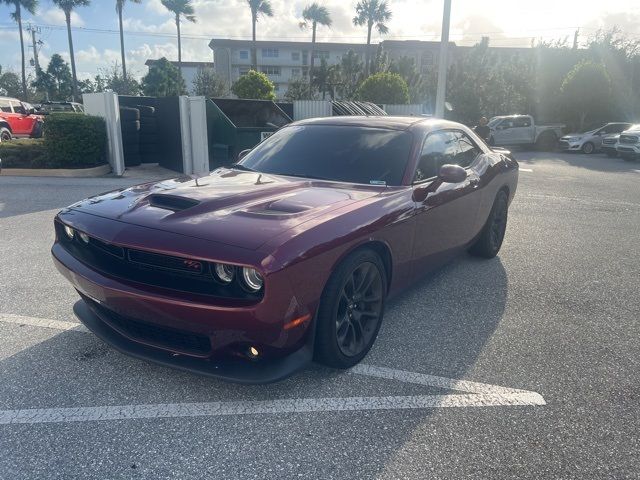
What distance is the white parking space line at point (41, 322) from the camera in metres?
3.58

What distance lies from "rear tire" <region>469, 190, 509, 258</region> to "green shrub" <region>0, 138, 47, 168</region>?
35.9ft

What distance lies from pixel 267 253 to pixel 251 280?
17 centimetres

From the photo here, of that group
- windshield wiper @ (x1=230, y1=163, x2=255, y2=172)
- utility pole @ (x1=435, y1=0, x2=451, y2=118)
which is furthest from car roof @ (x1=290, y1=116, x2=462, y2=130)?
utility pole @ (x1=435, y1=0, x2=451, y2=118)

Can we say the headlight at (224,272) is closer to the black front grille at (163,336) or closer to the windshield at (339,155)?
the black front grille at (163,336)

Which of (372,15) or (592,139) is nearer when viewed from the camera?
(592,139)

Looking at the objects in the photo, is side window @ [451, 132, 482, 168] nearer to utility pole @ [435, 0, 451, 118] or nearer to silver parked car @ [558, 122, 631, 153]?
utility pole @ [435, 0, 451, 118]

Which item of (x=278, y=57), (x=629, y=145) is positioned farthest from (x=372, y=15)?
(x=629, y=145)

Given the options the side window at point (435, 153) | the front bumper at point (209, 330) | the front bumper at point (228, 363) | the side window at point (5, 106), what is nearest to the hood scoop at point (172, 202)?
the front bumper at point (209, 330)

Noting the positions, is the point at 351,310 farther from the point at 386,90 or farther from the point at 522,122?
the point at 522,122

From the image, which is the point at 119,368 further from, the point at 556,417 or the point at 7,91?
the point at 7,91

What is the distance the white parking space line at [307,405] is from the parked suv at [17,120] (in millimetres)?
20360

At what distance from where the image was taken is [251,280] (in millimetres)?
2428

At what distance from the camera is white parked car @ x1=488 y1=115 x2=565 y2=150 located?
22.7 meters

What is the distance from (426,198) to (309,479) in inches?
84.2
